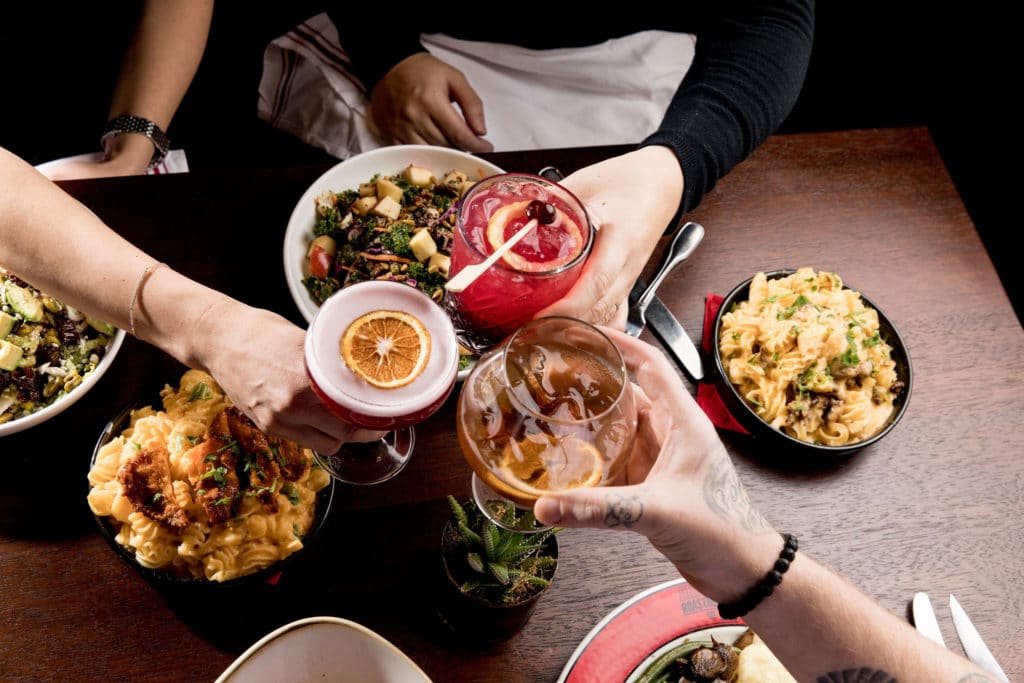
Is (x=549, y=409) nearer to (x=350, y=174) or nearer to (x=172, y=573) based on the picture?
(x=172, y=573)

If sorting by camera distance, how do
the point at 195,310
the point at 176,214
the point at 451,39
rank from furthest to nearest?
the point at 451,39 < the point at 176,214 < the point at 195,310

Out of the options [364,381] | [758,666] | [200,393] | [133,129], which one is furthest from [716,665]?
[133,129]

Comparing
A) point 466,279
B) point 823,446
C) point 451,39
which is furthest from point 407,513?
point 451,39

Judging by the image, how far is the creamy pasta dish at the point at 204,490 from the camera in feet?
4.16

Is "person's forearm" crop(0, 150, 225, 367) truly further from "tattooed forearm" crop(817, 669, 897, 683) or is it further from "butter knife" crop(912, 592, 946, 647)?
"butter knife" crop(912, 592, 946, 647)

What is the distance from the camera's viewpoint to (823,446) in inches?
63.6

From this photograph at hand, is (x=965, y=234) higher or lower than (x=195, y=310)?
lower

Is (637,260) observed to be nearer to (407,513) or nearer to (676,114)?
(676,114)

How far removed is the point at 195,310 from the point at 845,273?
1.69 metres

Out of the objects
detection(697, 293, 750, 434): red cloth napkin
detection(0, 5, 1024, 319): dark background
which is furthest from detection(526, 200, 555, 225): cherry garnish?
detection(0, 5, 1024, 319): dark background

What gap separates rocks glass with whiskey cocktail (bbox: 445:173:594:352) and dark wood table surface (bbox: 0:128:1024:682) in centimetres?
38

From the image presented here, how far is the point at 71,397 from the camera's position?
1.42 meters

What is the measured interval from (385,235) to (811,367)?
1.10 m

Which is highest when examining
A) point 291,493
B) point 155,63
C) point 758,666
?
point 155,63
